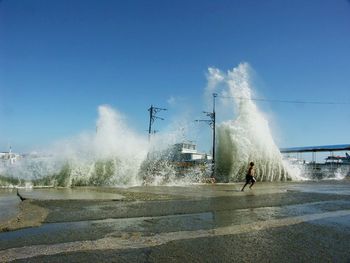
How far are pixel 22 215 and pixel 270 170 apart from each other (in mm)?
23810

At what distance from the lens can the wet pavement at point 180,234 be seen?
17.0 ft

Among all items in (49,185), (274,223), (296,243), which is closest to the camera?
(296,243)

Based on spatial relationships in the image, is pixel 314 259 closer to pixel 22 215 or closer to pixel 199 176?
pixel 22 215

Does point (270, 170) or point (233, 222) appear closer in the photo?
point (233, 222)

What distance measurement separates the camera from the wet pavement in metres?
5.18

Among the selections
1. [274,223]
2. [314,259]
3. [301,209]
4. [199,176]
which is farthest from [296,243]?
[199,176]

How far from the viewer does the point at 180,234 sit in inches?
259

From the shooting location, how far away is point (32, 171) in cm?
1927

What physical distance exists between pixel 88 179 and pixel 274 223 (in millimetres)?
13955

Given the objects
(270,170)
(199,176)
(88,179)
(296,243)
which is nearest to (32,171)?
(88,179)

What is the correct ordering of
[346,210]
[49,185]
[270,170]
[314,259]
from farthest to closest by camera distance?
[270,170] → [49,185] → [346,210] → [314,259]

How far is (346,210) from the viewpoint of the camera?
10156 mm

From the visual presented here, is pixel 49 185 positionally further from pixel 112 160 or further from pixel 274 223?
pixel 274 223

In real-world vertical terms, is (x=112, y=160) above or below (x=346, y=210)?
above
